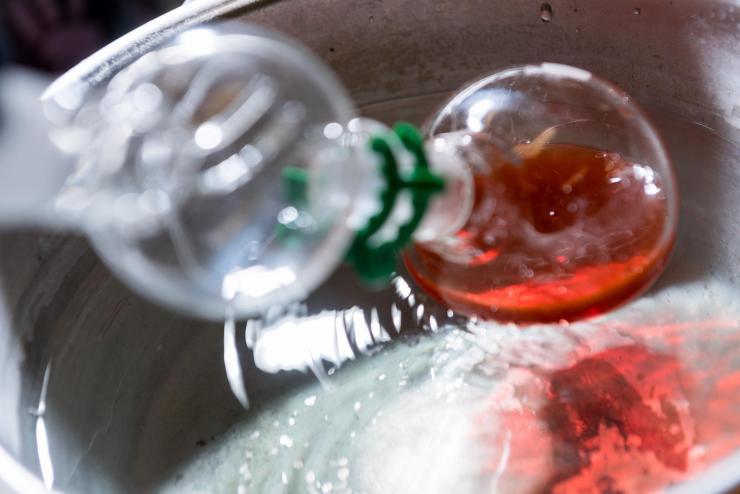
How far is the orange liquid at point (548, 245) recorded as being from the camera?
56 cm

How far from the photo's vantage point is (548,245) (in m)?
0.56

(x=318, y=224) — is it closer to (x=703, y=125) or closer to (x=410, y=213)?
(x=410, y=213)

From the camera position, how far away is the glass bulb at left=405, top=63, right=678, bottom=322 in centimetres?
57

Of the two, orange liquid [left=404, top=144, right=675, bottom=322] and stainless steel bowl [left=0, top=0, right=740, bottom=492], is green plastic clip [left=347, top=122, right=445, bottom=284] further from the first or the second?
stainless steel bowl [left=0, top=0, right=740, bottom=492]

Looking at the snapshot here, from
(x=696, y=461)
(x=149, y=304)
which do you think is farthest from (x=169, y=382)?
(x=696, y=461)

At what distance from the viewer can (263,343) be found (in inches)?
32.3

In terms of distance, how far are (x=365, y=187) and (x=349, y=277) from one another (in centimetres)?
34

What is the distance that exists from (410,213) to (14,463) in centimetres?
26

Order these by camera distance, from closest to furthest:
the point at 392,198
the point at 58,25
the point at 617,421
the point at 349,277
Answer: 1. the point at 392,198
2. the point at 617,421
3. the point at 349,277
4. the point at 58,25

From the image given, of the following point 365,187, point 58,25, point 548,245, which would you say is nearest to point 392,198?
point 365,187

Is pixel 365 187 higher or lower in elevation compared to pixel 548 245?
higher

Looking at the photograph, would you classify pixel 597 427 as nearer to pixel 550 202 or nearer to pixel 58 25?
pixel 550 202

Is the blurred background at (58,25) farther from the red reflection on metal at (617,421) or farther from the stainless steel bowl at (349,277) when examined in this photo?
the red reflection on metal at (617,421)

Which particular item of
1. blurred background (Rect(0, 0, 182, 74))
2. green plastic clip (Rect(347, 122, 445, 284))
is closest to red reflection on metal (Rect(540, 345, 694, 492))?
green plastic clip (Rect(347, 122, 445, 284))
